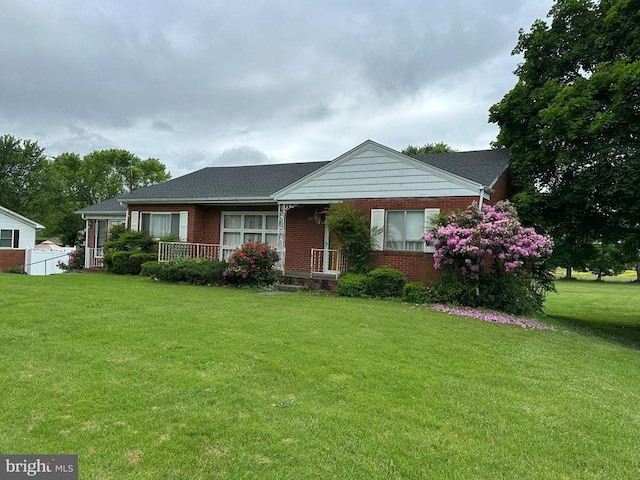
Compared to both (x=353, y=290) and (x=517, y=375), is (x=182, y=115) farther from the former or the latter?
(x=517, y=375)

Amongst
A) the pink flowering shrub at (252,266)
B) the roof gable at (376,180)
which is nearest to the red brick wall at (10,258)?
the pink flowering shrub at (252,266)

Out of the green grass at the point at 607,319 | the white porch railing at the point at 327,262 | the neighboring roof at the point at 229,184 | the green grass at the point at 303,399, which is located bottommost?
the green grass at the point at 607,319

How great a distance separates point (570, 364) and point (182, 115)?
2250 cm

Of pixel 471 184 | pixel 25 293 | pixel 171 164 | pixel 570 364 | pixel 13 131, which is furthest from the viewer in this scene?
pixel 171 164

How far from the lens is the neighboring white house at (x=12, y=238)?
24031 mm

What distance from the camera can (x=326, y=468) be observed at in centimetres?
273

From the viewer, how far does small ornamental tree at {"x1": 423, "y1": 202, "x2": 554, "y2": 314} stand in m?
10.2

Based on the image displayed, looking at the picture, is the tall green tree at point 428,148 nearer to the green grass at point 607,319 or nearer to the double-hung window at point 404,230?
the green grass at point 607,319

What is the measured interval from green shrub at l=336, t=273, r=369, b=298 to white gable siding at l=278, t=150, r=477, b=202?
2.70 meters

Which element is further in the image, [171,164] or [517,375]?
[171,164]

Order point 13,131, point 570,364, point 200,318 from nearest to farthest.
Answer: point 570,364
point 200,318
point 13,131

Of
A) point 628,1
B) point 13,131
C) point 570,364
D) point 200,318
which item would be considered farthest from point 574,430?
point 13,131

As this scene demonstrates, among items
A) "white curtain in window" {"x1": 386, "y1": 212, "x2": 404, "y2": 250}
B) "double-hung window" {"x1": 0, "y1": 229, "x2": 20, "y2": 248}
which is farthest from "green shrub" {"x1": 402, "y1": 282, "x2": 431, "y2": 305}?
→ "double-hung window" {"x1": 0, "y1": 229, "x2": 20, "y2": 248}

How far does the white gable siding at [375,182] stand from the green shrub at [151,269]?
4.76 m
